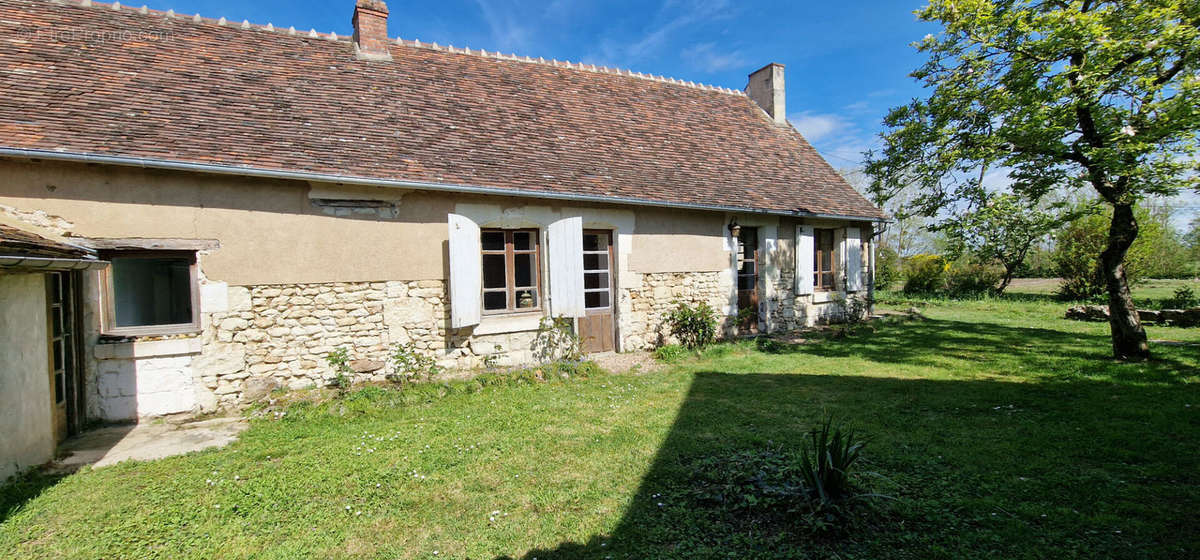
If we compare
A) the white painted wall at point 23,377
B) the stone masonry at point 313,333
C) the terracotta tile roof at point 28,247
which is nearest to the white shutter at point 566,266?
the stone masonry at point 313,333

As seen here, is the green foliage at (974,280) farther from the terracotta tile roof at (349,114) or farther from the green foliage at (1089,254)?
the terracotta tile roof at (349,114)

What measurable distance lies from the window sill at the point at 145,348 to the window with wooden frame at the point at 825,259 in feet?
35.1

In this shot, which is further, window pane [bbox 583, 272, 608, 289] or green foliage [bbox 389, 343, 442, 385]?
window pane [bbox 583, 272, 608, 289]

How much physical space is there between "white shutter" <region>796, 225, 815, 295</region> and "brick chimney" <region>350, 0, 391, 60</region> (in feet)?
26.6

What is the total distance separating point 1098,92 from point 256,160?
31.7 ft

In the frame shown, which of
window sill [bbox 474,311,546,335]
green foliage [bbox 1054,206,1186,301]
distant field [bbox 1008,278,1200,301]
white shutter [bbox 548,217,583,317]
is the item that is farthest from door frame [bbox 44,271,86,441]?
distant field [bbox 1008,278,1200,301]

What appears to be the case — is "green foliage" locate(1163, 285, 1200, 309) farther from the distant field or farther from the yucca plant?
the yucca plant

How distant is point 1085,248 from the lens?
Answer: 14.8 metres

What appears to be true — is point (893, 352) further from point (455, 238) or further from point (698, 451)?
point (455, 238)

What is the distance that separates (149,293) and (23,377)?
3.58 m

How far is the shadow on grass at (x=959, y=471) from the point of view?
9.47ft

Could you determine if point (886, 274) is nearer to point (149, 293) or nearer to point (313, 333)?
point (313, 333)

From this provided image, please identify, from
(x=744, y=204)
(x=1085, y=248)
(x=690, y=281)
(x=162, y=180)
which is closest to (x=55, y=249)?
(x=162, y=180)

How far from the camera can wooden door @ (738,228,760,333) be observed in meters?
9.96
